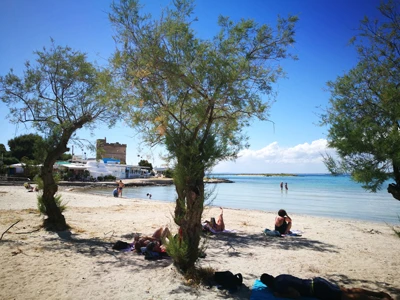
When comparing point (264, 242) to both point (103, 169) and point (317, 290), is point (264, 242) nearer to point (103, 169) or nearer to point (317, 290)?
point (317, 290)

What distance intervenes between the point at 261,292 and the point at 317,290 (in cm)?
91

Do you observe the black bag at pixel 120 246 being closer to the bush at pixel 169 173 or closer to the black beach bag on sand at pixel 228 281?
the bush at pixel 169 173

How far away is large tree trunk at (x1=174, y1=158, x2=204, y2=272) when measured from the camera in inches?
217

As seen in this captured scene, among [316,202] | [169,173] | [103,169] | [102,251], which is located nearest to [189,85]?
[169,173]

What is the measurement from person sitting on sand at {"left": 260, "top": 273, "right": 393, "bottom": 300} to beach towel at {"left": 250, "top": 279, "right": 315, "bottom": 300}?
8cm

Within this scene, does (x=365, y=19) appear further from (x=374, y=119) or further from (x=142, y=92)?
(x=142, y=92)

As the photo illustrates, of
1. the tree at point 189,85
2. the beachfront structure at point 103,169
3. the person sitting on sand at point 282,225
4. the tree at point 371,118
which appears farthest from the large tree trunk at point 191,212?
the beachfront structure at point 103,169

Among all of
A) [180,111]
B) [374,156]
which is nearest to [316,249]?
[374,156]

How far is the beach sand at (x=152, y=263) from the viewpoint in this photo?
4855 mm

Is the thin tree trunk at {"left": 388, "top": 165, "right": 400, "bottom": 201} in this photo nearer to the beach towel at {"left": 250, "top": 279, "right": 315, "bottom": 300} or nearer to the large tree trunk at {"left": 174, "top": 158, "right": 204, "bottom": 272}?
the beach towel at {"left": 250, "top": 279, "right": 315, "bottom": 300}

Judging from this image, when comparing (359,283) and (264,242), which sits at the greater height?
(359,283)

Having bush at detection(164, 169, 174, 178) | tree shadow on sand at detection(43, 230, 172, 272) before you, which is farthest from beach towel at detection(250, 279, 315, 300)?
bush at detection(164, 169, 174, 178)

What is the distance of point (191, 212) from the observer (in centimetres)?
555

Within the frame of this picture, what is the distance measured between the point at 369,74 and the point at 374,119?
1.23m
